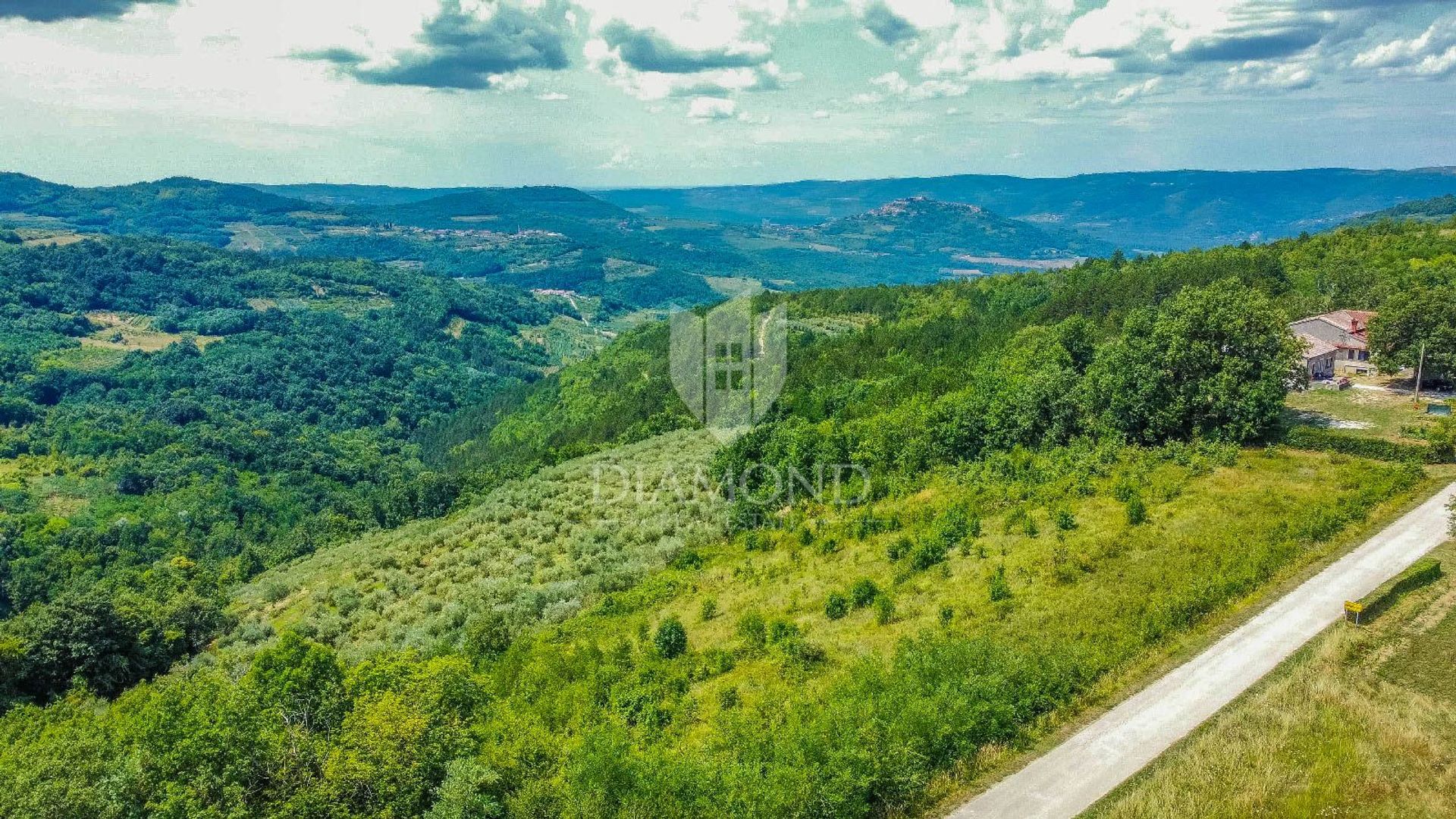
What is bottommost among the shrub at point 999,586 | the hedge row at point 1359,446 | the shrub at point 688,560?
the shrub at point 688,560

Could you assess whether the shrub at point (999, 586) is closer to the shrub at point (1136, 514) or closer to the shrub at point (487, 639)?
the shrub at point (1136, 514)

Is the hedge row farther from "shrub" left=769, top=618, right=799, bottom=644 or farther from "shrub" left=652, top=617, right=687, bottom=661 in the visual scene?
"shrub" left=652, top=617, right=687, bottom=661

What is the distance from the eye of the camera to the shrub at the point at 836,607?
30.7m

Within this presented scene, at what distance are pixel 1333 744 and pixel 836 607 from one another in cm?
1602

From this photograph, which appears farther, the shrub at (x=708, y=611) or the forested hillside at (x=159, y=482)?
the forested hillside at (x=159, y=482)

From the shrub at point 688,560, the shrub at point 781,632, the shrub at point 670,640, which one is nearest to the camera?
the shrub at point 781,632

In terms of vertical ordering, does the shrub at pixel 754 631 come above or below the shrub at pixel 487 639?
above

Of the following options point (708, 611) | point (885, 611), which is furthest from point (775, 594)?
point (885, 611)

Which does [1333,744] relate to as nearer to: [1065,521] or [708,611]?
[1065,521]

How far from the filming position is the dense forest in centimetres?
1792

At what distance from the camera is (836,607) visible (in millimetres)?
30750

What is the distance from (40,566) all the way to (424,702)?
9915cm

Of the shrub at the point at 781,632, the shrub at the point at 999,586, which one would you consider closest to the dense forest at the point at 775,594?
the shrub at the point at 999,586

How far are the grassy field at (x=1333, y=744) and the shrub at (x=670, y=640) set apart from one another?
649 inches
